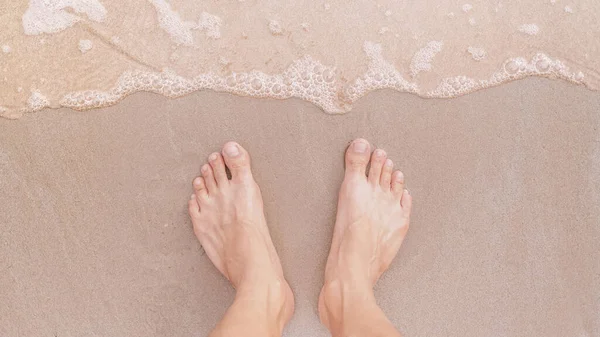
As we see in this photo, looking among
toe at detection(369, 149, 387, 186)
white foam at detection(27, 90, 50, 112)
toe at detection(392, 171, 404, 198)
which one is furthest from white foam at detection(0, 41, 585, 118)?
toe at detection(392, 171, 404, 198)

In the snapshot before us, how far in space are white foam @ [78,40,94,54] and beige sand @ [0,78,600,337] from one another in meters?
Answer: 0.24

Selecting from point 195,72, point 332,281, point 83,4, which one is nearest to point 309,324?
point 332,281

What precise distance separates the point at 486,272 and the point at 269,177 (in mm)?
889

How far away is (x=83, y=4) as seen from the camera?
Result: 166 centimetres

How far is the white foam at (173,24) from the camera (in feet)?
5.43

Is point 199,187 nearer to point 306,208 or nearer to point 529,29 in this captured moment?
point 306,208

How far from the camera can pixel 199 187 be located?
1616 millimetres

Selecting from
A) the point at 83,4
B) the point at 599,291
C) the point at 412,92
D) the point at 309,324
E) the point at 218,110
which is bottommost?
the point at 309,324

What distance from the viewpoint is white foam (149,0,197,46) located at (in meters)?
1.65

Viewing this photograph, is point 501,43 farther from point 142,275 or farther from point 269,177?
point 142,275

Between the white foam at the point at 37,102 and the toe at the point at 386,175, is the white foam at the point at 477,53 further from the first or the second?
the white foam at the point at 37,102

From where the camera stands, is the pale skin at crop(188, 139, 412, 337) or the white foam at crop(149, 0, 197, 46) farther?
the white foam at crop(149, 0, 197, 46)

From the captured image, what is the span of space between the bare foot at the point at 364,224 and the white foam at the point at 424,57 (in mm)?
348

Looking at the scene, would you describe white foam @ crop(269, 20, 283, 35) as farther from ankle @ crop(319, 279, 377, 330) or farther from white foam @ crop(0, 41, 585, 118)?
ankle @ crop(319, 279, 377, 330)
